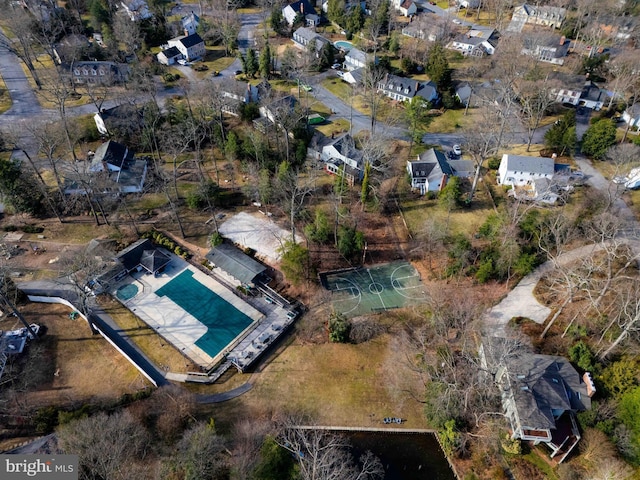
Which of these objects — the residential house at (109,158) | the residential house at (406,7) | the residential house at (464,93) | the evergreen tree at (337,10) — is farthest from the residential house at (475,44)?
the residential house at (109,158)

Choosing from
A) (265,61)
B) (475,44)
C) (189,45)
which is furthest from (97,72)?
(475,44)

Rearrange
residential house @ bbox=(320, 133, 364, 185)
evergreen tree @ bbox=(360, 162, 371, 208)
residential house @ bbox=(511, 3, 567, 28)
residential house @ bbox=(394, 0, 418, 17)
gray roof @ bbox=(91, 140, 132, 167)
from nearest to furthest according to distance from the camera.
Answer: evergreen tree @ bbox=(360, 162, 371, 208), gray roof @ bbox=(91, 140, 132, 167), residential house @ bbox=(320, 133, 364, 185), residential house @ bbox=(511, 3, 567, 28), residential house @ bbox=(394, 0, 418, 17)

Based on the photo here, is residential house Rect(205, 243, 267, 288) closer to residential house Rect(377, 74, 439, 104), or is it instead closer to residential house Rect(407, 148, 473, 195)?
residential house Rect(407, 148, 473, 195)

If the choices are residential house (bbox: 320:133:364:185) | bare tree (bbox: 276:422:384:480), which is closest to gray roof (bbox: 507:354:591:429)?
bare tree (bbox: 276:422:384:480)

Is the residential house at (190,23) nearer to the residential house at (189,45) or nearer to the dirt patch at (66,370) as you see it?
the residential house at (189,45)

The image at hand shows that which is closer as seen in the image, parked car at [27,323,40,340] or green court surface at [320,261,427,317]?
parked car at [27,323,40,340]

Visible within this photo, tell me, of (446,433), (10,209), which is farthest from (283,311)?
(10,209)
